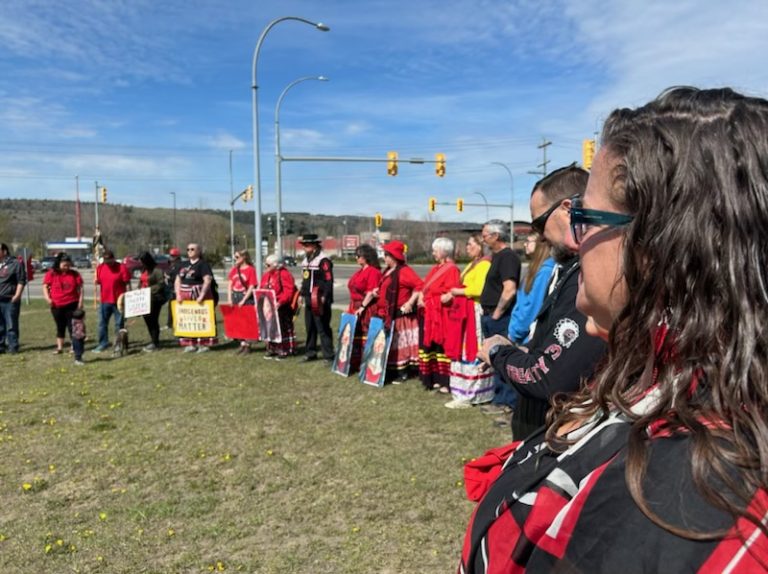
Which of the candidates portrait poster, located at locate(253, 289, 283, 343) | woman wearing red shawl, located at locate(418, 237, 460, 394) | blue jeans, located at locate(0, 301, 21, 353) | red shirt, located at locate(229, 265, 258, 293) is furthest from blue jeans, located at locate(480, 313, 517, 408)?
blue jeans, located at locate(0, 301, 21, 353)

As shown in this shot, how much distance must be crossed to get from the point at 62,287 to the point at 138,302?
1292 millimetres

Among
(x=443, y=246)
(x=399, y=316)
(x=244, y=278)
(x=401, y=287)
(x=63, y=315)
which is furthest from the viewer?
(x=244, y=278)

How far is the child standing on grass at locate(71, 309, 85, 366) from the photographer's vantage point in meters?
10.3

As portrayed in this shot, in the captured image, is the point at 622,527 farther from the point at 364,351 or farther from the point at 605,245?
the point at 364,351

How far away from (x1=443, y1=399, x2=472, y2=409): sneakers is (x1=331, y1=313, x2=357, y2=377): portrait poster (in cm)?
222

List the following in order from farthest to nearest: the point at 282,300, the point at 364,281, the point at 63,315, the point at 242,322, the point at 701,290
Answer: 1. the point at 242,322
2. the point at 63,315
3. the point at 282,300
4. the point at 364,281
5. the point at 701,290

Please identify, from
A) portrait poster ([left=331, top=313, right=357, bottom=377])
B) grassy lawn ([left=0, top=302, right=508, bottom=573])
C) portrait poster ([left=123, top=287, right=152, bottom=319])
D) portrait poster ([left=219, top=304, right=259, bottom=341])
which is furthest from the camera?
portrait poster ([left=123, top=287, right=152, bottom=319])

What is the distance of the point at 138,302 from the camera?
1137 cm

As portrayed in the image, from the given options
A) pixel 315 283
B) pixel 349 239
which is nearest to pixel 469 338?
pixel 315 283

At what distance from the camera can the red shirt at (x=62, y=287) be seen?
35.1ft

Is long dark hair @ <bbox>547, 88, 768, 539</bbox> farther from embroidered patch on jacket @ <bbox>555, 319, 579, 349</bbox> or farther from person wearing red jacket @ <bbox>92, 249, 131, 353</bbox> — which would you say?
person wearing red jacket @ <bbox>92, 249, 131, 353</bbox>

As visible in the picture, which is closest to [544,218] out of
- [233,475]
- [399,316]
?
[233,475]

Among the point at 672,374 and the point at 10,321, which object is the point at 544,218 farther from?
the point at 10,321

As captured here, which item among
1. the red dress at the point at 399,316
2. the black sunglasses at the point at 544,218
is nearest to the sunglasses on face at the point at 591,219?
the black sunglasses at the point at 544,218
